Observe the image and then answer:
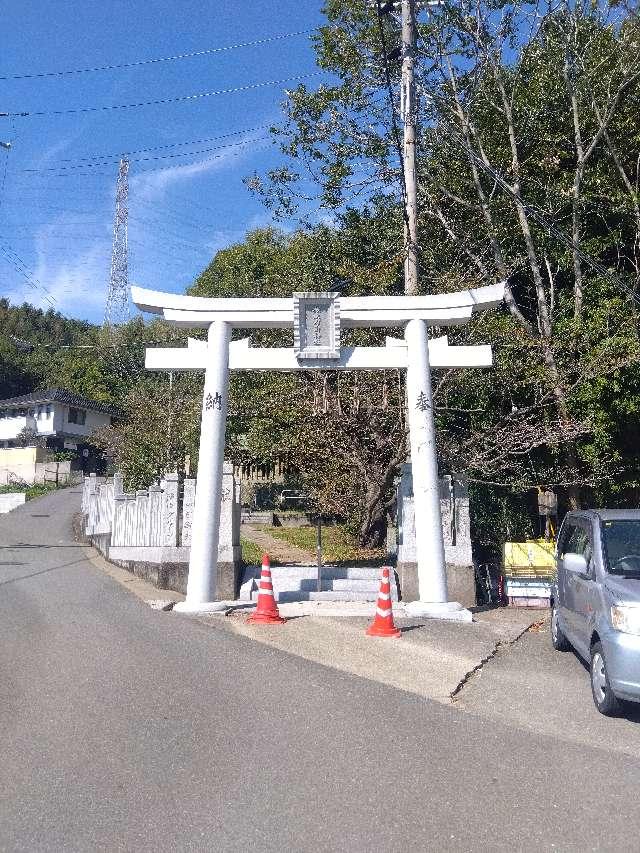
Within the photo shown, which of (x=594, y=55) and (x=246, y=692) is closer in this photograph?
(x=246, y=692)

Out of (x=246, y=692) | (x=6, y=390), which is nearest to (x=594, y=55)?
(x=246, y=692)

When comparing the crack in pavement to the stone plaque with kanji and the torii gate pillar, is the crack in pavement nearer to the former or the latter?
the torii gate pillar

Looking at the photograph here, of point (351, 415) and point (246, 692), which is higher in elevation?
point (351, 415)

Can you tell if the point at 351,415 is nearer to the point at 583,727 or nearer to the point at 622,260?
the point at 622,260

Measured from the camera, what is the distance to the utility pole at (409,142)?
534 inches

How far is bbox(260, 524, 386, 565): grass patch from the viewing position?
698 inches

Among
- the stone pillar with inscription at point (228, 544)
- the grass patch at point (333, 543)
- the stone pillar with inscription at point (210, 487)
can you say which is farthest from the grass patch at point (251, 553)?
the stone pillar with inscription at point (210, 487)

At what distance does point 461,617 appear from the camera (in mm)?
10961

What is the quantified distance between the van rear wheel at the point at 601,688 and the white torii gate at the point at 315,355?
4578 mm

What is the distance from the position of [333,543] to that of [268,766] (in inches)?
605

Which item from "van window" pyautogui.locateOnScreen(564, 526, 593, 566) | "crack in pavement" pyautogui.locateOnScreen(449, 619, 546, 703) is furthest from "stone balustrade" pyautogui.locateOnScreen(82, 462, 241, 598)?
"van window" pyautogui.locateOnScreen(564, 526, 593, 566)

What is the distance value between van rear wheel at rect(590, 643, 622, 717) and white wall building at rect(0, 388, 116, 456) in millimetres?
47764

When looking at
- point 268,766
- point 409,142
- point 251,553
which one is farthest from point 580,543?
point 251,553

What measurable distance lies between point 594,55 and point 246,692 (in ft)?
50.6
